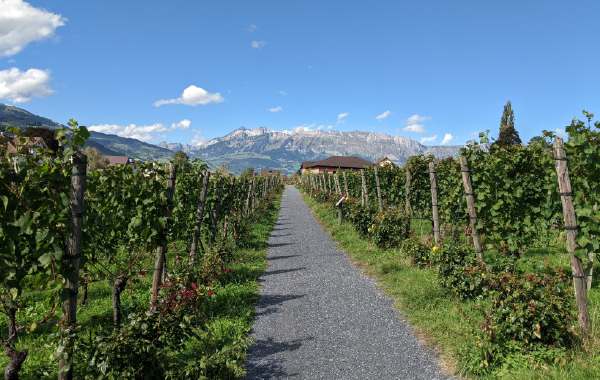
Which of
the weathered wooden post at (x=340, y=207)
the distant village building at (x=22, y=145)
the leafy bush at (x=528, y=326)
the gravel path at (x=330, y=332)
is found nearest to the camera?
the distant village building at (x=22, y=145)

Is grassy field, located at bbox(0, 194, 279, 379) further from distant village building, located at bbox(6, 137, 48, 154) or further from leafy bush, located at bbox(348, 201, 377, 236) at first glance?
leafy bush, located at bbox(348, 201, 377, 236)

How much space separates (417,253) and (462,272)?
8.78 feet

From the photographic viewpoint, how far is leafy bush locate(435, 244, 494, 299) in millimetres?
6598

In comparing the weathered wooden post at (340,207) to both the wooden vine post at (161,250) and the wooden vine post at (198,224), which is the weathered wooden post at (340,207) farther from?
the wooden vine post at (161,250)

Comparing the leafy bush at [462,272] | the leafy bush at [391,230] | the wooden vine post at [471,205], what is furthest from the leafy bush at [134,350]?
the leafy bush at [391,230]

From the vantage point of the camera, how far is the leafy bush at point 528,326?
15.1 feet

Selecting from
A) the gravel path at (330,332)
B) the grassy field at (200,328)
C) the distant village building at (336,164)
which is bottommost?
the gravel path at (330,332)

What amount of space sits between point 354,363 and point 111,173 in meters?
5.03

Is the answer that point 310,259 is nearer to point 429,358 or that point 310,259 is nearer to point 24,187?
point 429,358

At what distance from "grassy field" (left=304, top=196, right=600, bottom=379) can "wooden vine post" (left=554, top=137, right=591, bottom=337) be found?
0.18 metres

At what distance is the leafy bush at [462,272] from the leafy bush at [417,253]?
105cm

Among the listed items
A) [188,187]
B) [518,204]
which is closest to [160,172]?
[188,187]

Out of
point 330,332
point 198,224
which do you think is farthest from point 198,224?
point 330,332

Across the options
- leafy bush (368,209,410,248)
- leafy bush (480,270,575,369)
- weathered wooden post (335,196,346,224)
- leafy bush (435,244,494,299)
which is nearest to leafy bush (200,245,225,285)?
leafy bush (435,244,494,299)
